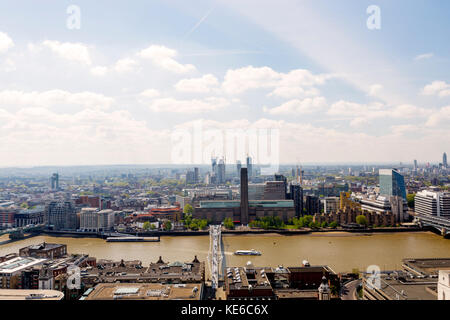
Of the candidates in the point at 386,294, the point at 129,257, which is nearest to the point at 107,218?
the point at 129,257

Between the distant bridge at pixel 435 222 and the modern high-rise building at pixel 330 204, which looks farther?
the modern high-rise building at pixel 330 204

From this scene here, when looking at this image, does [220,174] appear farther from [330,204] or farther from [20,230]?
[20,230]

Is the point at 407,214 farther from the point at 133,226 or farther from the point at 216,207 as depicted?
the point at 133,226

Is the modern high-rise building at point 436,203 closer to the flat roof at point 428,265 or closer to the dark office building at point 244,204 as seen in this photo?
the dark office building at point 244,204

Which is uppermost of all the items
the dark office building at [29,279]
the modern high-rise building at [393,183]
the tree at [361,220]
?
the modern high-rise building at [393,183]

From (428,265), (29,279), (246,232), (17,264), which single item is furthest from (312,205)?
(29,279)

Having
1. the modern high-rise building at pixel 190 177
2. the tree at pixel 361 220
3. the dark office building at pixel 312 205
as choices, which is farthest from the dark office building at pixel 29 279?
the dark office building at pixel 312 205

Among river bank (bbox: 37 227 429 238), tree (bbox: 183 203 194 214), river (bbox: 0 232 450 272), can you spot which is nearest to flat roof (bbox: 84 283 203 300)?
river (bbox: 0 232 450 272)
